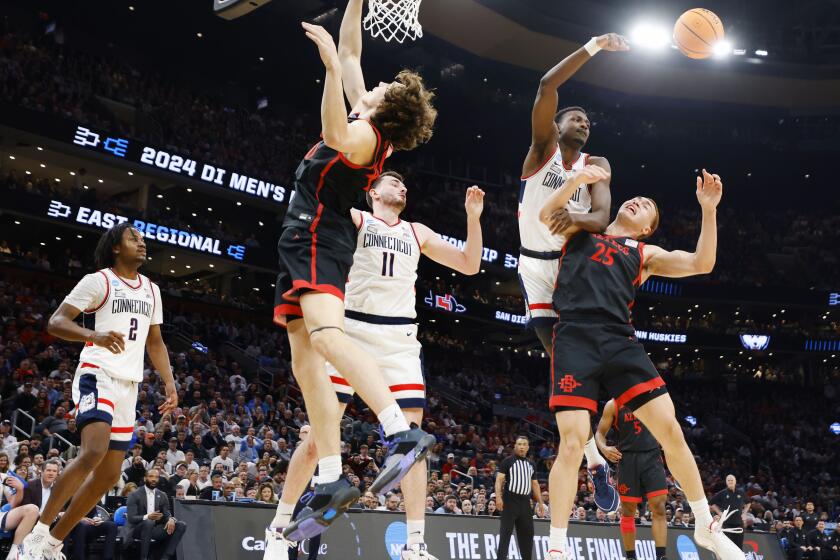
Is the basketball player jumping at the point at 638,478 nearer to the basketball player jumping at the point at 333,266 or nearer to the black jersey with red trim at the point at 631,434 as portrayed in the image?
the black jersey with red trim at the point at 631,434

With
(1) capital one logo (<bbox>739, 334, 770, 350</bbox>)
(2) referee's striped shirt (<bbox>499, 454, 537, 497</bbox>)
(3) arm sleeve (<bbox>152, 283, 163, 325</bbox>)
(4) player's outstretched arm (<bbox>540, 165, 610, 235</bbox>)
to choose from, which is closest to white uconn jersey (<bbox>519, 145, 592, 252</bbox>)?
(4) player's outstretched arm (<bbox>540, 165, 610, 235</bbox>)

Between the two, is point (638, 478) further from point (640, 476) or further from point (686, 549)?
point (686, 549)

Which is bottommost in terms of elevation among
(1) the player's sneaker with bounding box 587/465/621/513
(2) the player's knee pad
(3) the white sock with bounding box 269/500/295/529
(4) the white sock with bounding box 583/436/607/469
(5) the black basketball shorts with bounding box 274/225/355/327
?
(3) the white sock with bounding box 269/500/295/529

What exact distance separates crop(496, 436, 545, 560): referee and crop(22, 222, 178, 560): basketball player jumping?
615 centimetres

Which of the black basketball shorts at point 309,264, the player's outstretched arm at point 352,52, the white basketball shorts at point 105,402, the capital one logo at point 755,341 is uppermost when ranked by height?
the capital one logo at point 755,341

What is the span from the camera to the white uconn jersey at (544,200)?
23.4 feet

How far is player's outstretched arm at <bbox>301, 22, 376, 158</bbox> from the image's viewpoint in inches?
190

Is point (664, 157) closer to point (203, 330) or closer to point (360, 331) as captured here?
point (203, 330)

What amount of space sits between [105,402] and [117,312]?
2.61 ft

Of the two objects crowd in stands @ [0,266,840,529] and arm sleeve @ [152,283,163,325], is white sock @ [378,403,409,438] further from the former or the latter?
crowd in stands @ [0,266,840,529]

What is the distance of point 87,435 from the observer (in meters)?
6.38

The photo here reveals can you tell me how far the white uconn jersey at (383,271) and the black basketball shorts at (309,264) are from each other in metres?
1.53

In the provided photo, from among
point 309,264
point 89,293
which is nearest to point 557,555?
point 309,264

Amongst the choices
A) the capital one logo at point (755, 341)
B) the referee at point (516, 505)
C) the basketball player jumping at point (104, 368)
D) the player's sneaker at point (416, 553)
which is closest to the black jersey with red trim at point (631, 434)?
the referee at point (516, 505)
